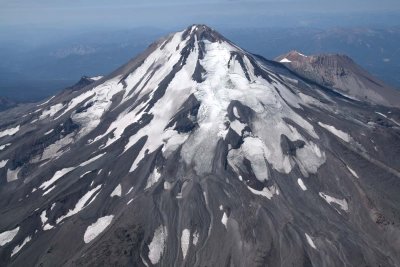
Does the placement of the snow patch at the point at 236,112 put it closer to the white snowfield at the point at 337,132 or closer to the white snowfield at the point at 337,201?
the white snowfield at the point at 337,132

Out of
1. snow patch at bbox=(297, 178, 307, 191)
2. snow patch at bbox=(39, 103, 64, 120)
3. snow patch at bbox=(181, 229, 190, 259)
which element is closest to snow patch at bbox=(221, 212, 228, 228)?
snow patch at bbox=(181, 229, 190, 259)

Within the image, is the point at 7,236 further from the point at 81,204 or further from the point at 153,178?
the point at 153,178

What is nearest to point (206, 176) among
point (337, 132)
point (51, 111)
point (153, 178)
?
point (153, 178)

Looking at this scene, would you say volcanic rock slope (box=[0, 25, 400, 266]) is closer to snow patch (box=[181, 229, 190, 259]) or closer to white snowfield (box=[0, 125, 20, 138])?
snow patch (box=[181, 229, 190, 259])

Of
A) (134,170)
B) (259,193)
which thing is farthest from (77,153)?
(259,193)

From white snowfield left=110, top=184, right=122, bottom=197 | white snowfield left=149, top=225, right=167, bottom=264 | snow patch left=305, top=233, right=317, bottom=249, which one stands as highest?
snow patch left=305, top=233, right=317, bottom=249

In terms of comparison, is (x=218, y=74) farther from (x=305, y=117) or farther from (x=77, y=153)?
(x=77, y=153)

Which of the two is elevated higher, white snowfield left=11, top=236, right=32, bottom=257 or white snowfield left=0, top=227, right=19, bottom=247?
white snowfield left=11, top=236, right=32, bottom=257
